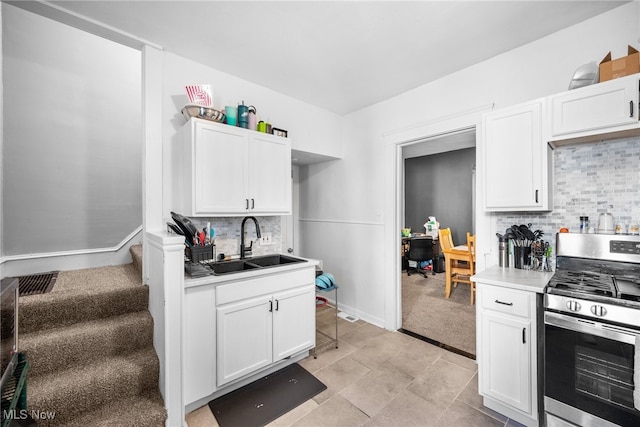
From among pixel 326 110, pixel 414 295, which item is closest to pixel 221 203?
pixel 326 110

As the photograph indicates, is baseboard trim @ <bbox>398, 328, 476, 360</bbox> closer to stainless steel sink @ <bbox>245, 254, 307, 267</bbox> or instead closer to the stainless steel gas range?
the stainless steel gas range

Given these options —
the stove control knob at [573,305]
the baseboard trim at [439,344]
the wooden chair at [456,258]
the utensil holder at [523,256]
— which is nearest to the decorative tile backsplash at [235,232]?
the baseboard trim at [439,344]

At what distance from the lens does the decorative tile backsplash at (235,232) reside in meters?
2.73

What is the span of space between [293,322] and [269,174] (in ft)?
4.45

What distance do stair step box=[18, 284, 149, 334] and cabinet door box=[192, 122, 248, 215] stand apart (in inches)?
31.4

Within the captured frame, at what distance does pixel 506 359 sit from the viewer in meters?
1.85

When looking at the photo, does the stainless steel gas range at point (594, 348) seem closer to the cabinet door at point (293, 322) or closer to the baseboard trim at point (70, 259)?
the cabinet door at point (293, 322)

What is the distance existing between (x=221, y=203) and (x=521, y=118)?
2.38 m

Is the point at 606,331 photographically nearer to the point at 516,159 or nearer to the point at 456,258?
the point at 516,159

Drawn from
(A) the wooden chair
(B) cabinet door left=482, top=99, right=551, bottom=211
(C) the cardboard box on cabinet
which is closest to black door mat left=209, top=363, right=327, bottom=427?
(B) cabinet door left=482, top=99, right=551, bottom=211

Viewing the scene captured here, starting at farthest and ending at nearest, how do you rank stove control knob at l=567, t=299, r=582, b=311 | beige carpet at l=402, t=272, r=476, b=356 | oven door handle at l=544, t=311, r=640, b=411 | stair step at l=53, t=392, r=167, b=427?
beige carpet at l=402, t=272, r=476, b=356 < stair step at l=53, t=392, r=167, b=427 < stove control knob at l=567, t=299, r=582, b=311 < oven door handle at l=544, t=311, r=640, b=411

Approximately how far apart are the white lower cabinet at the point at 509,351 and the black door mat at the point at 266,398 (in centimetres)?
119

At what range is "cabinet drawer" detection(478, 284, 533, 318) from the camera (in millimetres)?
1780

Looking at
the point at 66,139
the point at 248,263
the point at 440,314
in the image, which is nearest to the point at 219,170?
the point at 248,263
